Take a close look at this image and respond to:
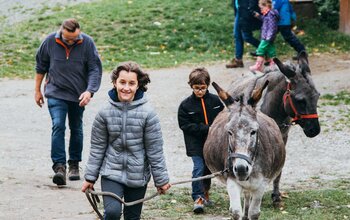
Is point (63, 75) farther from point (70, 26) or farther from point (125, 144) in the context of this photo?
point (125, 144)

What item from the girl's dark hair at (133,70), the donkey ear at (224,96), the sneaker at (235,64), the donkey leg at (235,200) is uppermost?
the girl's dark hair at (133,70)

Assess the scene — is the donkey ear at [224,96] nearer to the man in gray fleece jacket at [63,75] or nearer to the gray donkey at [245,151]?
the gray donkey at [245,151]

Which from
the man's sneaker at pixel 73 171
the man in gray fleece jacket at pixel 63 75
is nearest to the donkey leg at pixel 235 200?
the man in gray fleece jacket at pixel 63 75

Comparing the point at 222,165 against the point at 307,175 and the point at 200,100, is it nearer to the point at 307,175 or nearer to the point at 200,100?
the point at 200,100

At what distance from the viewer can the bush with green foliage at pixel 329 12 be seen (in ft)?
72.3

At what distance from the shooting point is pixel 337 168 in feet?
39.4

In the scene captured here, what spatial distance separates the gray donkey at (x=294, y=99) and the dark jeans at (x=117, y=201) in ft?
9.27

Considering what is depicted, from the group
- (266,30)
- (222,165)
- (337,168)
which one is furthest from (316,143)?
(222,165)

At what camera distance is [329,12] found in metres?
22.1

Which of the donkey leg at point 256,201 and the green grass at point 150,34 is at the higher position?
the donkey leg at point 256,201

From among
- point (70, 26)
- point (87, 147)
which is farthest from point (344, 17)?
point (70, 26)

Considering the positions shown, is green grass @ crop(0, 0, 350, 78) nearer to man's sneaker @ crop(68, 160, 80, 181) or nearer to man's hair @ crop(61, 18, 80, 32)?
man's sneaker @ crop(68, 160, 80, 181)

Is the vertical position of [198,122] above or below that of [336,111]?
above

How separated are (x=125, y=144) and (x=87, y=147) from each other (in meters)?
6.51
